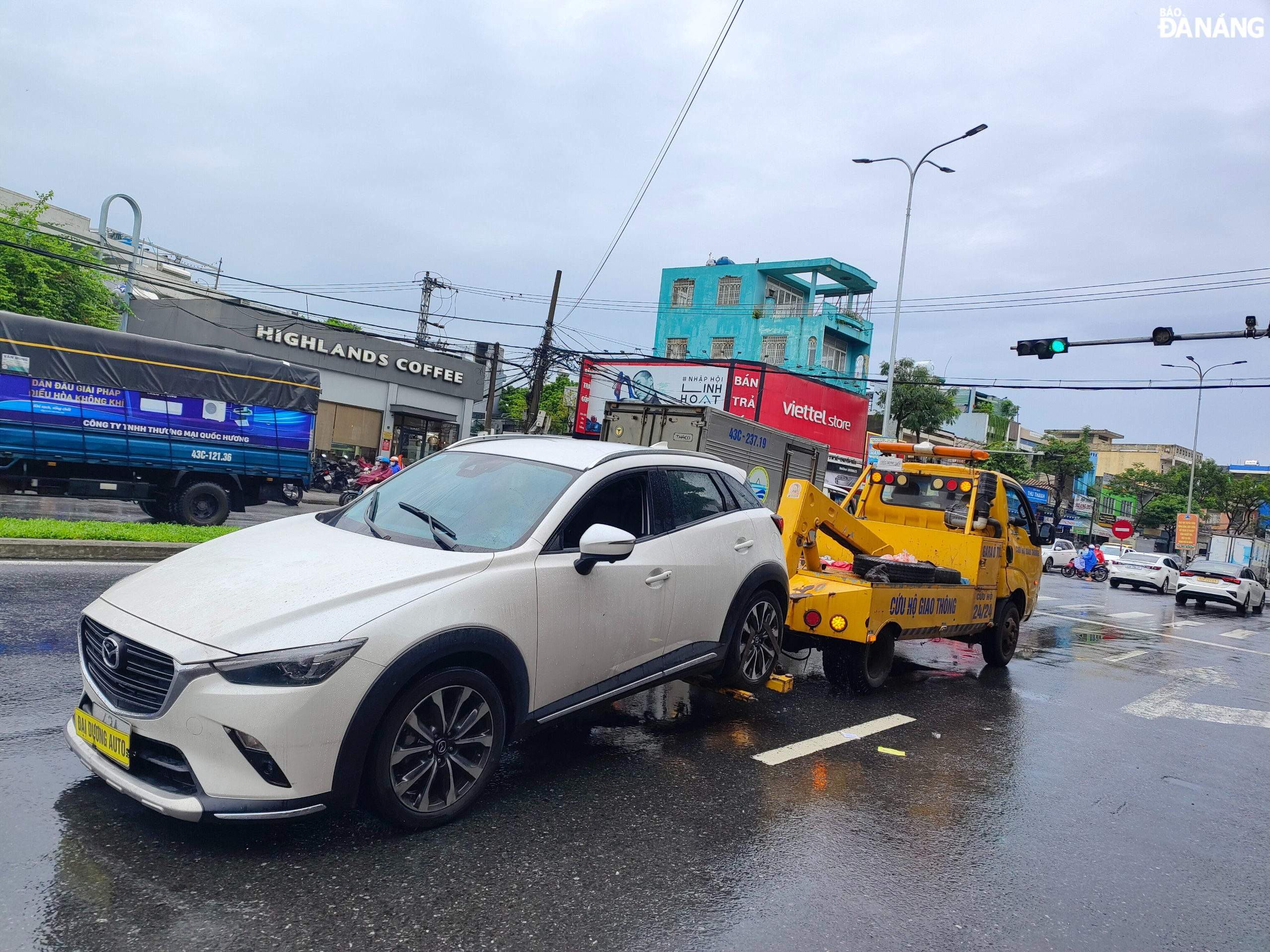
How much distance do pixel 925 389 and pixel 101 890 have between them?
43.9 meters

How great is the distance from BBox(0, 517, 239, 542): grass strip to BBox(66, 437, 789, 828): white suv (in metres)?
6.51

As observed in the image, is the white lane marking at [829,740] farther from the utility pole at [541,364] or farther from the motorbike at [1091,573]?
the motorbike at [1091,573]

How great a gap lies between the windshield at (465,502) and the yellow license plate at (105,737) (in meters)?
1.42

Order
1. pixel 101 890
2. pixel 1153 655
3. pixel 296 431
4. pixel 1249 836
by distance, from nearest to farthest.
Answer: pixel 101 890, pixel 1249 836, pixel 1153 655, pixel 296 431

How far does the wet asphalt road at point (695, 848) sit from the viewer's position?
3.15 meters

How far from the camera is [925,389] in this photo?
43.5 metres

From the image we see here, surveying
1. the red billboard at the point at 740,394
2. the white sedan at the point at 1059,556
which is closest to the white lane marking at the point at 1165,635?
the red billboard at the point at 740,394

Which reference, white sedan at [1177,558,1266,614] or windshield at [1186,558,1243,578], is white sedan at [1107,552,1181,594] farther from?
windshield at [1186,558,1243,578]

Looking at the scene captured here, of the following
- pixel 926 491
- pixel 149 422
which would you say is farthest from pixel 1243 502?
pixel 149 422

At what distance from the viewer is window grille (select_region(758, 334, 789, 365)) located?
145 ft

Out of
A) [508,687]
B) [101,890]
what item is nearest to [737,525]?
[508,687]

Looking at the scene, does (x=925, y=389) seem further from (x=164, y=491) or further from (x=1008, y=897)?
(x=1008, y=897)

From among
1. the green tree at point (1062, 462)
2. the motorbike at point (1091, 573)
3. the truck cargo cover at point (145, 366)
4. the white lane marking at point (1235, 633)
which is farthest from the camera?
the green tree at point (1062, 462)

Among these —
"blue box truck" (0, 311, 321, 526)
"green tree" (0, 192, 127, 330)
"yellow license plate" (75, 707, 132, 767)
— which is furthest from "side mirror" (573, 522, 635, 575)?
"green tree" (0, 192, 127, 330)
